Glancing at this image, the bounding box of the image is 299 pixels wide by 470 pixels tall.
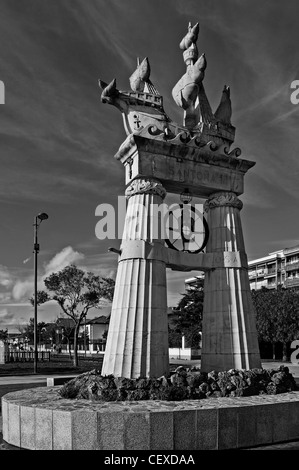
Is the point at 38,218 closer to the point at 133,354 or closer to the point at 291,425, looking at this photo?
the point at 133,354

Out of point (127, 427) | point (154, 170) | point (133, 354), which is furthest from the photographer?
point (154, 170)

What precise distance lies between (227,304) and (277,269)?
73.6m

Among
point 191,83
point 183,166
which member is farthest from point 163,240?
point 191,83

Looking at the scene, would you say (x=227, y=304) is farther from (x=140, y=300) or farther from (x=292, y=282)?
(x=292, y=282)

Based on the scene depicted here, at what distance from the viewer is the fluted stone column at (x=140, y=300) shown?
1270 cm

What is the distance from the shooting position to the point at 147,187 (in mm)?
13688

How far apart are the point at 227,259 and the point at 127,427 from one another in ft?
21.8

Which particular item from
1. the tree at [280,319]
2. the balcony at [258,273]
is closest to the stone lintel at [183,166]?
the tree at [280,319]

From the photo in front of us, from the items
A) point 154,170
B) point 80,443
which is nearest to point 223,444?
point 80,443

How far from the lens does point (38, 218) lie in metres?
29.0

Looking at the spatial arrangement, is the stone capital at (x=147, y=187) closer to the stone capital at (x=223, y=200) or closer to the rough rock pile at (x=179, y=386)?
the stone capital at (x=223, y=200)

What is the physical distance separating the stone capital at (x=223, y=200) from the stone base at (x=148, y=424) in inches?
243

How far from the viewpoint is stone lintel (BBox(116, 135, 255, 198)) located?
13.8m

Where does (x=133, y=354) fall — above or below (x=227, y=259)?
below
